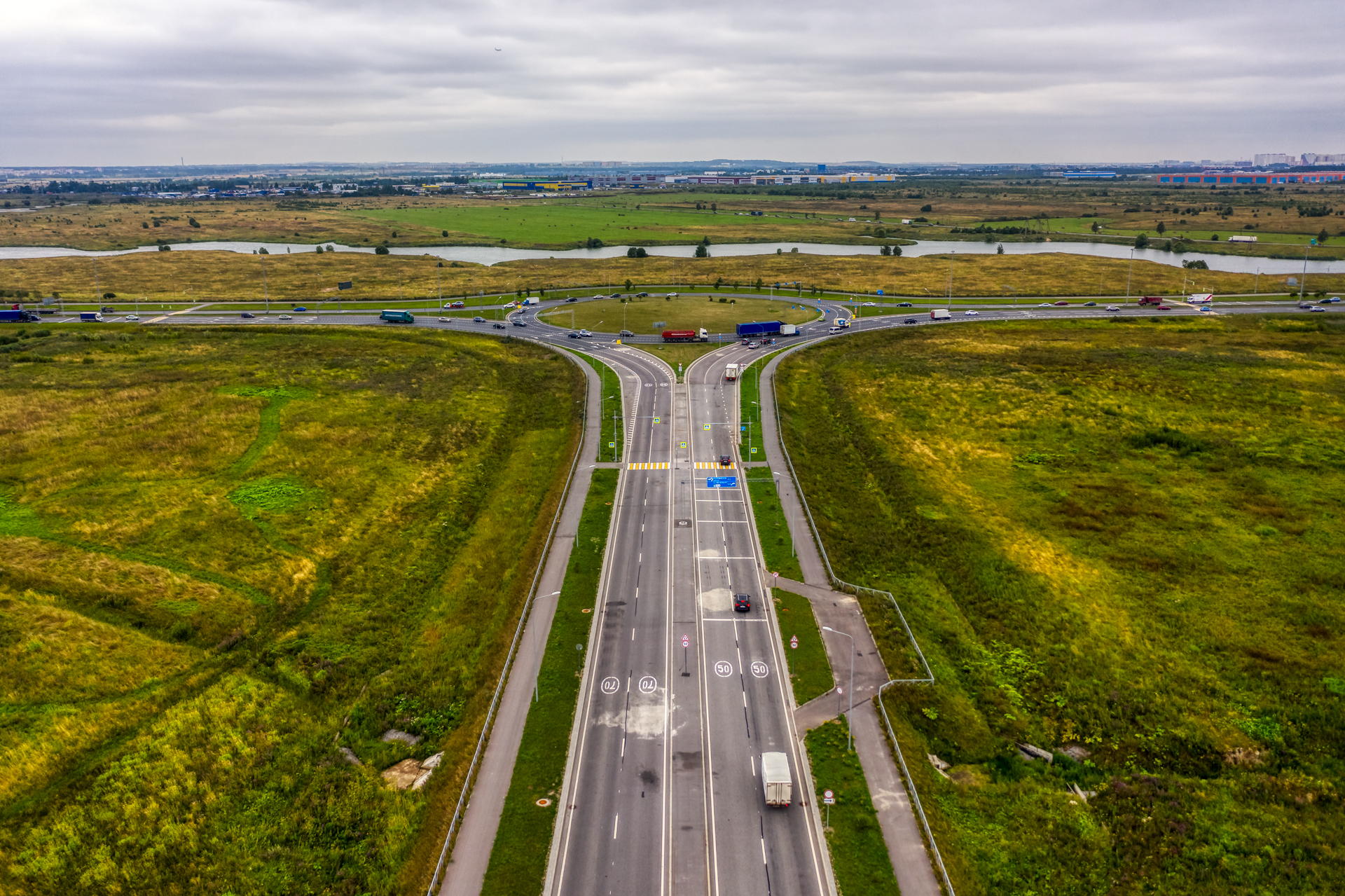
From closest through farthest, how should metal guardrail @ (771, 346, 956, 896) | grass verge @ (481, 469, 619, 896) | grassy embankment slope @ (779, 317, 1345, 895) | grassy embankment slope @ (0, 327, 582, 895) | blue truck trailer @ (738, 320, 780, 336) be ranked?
1. grass verge @ (481, 469, 619, 896)
2. metal guardrail @ (771, 346, 956, 896)
3. grassy embankment slope @ (0, 327, 582, 895)
4. grassy embankment slope @ (779, 317, 1345, 895)
5. blue truck trailer @ (738, 320, 780, 336)

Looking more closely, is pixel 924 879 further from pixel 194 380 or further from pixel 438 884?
pixel 194 380

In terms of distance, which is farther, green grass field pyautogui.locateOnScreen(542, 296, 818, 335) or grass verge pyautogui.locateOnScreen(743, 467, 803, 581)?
green grass field pyautogui.locateOnScreen(542, 296, 818, 335)

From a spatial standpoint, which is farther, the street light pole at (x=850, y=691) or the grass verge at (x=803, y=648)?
the grass verge at (x=803, y=648)

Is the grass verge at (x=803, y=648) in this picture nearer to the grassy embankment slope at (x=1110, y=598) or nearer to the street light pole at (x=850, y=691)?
the street light pole at (x=850, y=691)

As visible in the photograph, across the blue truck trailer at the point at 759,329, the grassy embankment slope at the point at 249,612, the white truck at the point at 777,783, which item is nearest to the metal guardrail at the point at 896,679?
the white truck at the point at 777,783

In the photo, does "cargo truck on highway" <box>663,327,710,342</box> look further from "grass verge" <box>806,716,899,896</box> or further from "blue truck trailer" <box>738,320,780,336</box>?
"grass verge" <box>806,716,899,896</box>

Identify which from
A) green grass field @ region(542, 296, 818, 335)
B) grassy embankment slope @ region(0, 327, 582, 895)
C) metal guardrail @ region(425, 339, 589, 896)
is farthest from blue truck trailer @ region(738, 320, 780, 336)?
metal guardrail @ region(425, 339, 589, 896)
